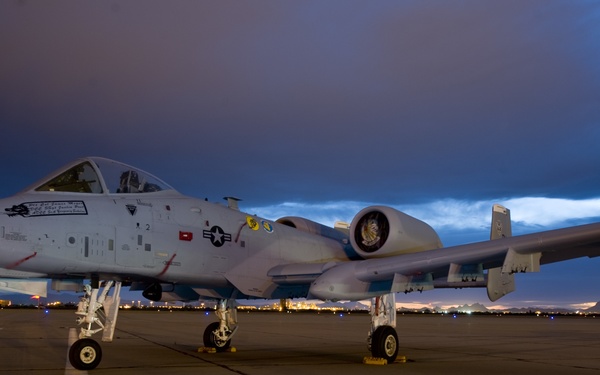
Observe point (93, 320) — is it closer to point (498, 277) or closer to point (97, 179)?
point (97, 179)

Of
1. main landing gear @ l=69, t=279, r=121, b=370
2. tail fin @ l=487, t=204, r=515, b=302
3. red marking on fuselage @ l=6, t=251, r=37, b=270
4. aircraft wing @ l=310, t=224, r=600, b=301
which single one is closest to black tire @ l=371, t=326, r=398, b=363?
aircraft wing @ l=310, t=224, r=600, b=301

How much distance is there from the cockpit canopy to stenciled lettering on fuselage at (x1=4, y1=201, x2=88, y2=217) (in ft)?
1.63

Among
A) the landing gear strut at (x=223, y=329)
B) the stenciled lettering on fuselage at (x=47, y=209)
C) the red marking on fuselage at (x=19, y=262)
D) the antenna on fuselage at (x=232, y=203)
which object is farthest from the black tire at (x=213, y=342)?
the red marking on fuselage at (x=19, y=262)

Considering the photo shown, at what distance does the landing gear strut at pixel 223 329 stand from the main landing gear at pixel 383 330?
3461 mm

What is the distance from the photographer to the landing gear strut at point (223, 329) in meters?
14.2

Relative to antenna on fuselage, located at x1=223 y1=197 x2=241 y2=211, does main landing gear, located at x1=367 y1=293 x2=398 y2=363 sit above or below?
below

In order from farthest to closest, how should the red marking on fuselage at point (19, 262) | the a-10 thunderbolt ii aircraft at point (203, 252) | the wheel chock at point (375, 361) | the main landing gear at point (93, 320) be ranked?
the wheel chock at point (375, 361) → the main landing gear at point (93, 320) → the a-10 thunderbolt ii aircraft at point (203, 252) → the red marking on fuselage at point (19, 262)

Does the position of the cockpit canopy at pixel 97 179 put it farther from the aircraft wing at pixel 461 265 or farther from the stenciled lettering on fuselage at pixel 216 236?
the aircraft wing at pixel 461 265

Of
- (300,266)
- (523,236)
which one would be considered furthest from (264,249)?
(523,236)

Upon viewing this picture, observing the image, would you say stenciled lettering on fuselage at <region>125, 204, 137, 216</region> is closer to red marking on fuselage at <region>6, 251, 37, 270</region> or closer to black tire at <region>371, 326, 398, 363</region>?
red marking on fuselage at <region>6, 251, 37, 270</region>

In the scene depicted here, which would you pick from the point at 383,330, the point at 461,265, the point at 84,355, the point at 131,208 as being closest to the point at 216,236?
the point at 131,208

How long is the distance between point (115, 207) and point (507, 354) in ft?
33.2

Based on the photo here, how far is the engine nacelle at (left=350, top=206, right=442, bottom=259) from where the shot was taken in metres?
13.2

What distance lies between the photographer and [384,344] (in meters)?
12.2
